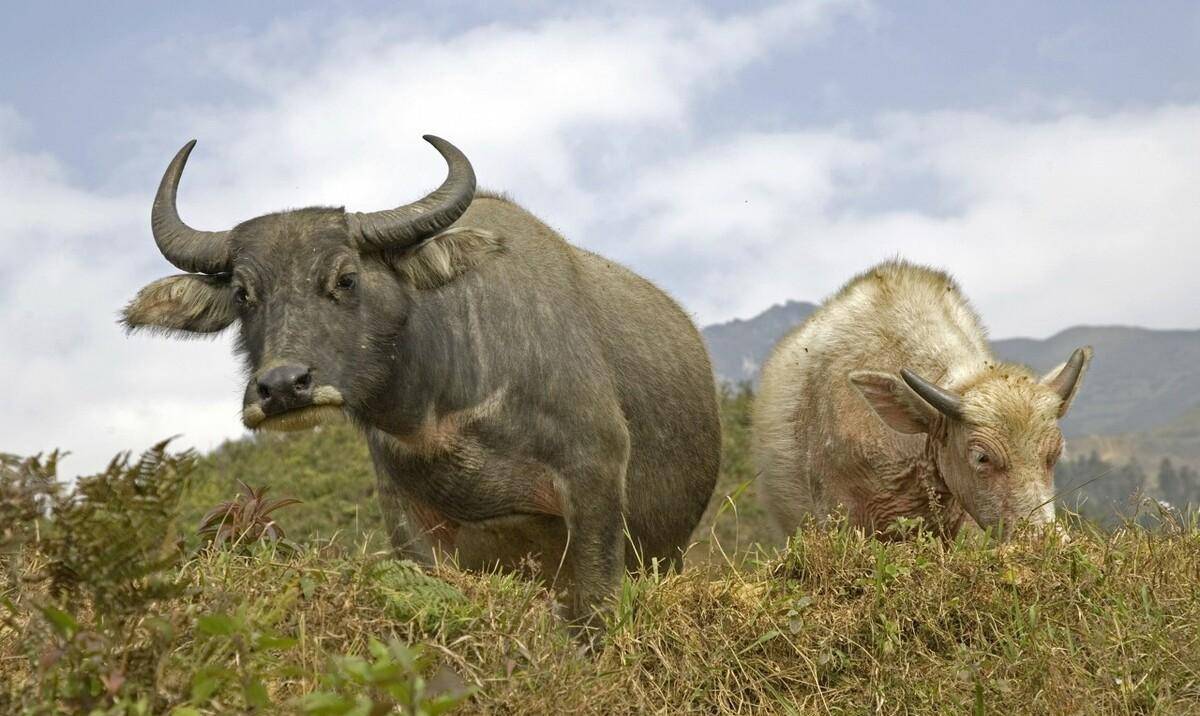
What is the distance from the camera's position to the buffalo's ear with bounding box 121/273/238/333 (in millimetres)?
6660

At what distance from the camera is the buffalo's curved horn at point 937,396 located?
6.65 metres

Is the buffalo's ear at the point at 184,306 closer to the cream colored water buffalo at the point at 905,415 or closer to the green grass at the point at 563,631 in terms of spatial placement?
the green grass at the point at 563,631

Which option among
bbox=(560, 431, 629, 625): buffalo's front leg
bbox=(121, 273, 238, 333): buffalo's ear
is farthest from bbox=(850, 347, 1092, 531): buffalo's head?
bbox=(121, 273, 238, 333): buffalo's ear

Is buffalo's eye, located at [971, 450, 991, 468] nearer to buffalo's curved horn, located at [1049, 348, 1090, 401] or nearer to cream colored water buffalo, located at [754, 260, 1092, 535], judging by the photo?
cream colored water buffalo, located at [754, 260, 1092, 535]

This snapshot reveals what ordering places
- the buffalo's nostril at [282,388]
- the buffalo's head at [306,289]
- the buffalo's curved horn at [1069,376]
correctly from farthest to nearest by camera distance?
1. the buffalo's curved horn at [1069,376]
2. the buffalo's head at [306,289]
3. the buffalo's nostril at [282,388]

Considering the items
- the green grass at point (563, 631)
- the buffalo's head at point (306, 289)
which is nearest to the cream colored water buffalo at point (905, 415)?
the green grass at point (563, 631)

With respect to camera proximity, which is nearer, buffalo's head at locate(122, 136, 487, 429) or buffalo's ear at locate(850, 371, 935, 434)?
buffalo's head at locate(122, 136, 487, 429)

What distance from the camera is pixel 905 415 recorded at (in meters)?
7.10

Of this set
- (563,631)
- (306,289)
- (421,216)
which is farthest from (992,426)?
(306,289)

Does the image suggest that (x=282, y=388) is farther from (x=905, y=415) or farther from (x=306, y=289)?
(x=905, y=415)

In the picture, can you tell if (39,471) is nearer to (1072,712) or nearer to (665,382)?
(1072,712)

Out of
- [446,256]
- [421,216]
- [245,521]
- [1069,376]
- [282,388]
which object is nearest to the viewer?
[245,521]

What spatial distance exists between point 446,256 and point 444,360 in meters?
0.53

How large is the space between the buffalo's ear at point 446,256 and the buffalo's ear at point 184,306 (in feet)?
3.05
